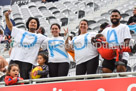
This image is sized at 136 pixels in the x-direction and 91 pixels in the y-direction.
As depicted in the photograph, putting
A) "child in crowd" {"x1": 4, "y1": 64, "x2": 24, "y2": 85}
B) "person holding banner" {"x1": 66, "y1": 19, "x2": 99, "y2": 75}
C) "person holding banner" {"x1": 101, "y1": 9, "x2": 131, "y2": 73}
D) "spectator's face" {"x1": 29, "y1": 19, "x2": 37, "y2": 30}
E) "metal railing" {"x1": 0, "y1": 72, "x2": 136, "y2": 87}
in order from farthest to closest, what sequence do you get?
"spectator's face" {"x1": 29, "y1": 19, "x2": 37, "y2": 30} < "person holding banner" {"x1": 66, "y1": 19, "x2": 99, "y2": 75} < "person holding banner" {"x1": 101, "y1": 9, "x2": 131, "y2": 73} < "child in crowd" {"x1": 4, "y1": 64, "x2": 24, "y2": 85} < "metal railing" {"x1": 0, "y1": 72, "x2": 136, "y2": 87}

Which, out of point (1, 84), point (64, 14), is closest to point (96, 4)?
point (64, 14)

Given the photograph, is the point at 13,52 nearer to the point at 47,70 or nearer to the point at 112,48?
the point at 47,70

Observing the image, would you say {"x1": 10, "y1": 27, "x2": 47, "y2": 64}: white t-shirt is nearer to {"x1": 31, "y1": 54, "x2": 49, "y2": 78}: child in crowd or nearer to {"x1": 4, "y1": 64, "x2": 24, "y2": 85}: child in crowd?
{"x1": 31, "y1": 54, "x2": 49, "y2": 78}: child in crowd

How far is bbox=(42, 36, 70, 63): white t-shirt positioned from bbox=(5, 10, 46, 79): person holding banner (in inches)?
5.2

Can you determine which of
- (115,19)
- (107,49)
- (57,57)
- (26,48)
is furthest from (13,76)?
(115,19)

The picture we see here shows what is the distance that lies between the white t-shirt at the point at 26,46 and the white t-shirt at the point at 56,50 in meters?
0.13

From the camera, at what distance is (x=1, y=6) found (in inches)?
576

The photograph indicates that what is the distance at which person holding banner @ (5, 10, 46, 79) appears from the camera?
177 inches

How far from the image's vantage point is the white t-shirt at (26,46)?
14.8 feet

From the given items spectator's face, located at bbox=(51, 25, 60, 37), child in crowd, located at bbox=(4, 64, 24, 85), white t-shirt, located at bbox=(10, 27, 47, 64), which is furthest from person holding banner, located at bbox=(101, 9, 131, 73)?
child in crowd, located at bbox=(4, 64, 24, 85)

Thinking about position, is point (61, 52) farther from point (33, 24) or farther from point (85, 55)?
point (33, 24)

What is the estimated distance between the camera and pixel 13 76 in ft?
13.5

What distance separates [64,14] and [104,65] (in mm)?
7580

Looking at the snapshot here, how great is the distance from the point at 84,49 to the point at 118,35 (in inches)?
19.8
